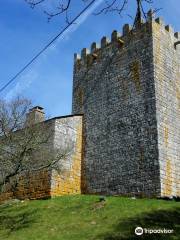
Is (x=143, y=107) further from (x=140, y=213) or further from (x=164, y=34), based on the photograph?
(x=140, y=213)

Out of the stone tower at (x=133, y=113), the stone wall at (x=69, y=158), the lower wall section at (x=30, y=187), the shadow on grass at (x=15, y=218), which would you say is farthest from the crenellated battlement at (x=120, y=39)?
the shadow on grass at (x=15, y=218)

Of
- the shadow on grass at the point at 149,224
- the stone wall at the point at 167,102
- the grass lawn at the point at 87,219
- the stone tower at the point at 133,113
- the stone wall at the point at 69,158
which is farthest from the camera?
the stone wall at the point at 69,158

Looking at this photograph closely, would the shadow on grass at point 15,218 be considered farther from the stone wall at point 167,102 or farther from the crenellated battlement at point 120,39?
the crenellated battlement at point 120,39

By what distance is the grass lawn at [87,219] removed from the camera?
459 inches

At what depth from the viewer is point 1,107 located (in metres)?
16.8

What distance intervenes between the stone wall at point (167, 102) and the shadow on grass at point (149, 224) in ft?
12.5

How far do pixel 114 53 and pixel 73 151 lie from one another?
5.38 meters

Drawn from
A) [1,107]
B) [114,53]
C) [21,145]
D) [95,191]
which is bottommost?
[95,191]

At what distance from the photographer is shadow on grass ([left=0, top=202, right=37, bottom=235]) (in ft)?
46.4

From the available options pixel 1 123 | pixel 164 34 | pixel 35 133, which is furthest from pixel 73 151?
pixel 164 34

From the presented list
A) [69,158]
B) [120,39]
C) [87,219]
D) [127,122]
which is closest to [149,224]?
[87,219]

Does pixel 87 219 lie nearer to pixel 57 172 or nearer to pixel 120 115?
pixel 57 172

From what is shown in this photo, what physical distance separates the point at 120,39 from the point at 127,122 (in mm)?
4742

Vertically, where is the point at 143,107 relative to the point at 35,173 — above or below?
above
